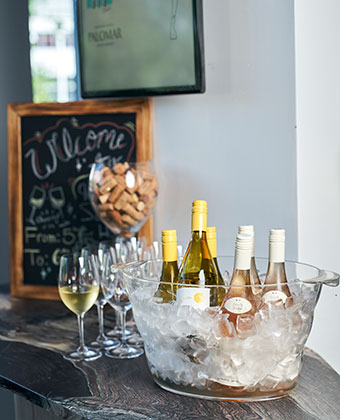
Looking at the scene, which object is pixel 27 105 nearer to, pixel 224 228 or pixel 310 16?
pixel 224 228

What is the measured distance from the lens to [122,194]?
171 cm

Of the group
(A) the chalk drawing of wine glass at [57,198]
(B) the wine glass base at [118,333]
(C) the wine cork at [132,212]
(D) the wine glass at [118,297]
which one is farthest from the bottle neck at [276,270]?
(A) the chalk drawing of wine glass at [57,198]

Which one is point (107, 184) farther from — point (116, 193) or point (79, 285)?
point (79, 285)

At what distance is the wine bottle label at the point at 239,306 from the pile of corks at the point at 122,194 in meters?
0.68

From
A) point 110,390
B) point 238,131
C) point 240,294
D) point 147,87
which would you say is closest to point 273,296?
point 240,294

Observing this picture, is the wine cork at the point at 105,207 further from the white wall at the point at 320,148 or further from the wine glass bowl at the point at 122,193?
the white wall at the point at 320,148

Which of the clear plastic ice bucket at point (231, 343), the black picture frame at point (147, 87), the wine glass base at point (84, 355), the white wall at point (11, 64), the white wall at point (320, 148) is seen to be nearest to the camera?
the clear plastic ice bucket at point (231, 343)

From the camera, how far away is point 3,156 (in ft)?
7.71

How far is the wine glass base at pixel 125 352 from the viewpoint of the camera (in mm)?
1383

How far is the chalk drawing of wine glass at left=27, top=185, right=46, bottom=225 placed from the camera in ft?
6.50

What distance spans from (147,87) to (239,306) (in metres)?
0.88

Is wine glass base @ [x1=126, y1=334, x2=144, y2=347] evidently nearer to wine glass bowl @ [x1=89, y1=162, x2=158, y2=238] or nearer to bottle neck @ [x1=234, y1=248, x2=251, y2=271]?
wine glass bowl @ [x1=89, y1=162, x2=158, y2=238]

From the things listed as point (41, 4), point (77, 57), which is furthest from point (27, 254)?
point (41, 4)

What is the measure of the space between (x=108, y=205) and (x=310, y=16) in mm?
706
